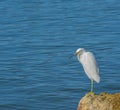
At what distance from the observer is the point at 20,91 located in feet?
56.4

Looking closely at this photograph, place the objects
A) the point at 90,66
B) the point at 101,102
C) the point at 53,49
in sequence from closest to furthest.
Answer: the point at 101,102 → the point at 90,66 → the point at 53,49

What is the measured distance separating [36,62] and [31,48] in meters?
1.50

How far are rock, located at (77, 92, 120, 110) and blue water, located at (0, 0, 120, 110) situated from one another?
5.49 metres

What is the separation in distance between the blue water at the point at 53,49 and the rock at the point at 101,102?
549 cm

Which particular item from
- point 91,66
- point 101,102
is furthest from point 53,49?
point 101,102

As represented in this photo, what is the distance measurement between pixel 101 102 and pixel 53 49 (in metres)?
11.2

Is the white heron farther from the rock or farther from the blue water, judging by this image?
the blue water

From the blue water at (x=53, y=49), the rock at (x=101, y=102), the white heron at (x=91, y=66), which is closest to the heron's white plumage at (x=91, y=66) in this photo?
the white heron at (x=91, y=66)

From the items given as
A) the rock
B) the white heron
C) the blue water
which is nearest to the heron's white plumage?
the white heron

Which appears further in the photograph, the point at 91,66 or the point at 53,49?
the point at 53,49

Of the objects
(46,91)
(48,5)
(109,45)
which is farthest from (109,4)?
(46,91)

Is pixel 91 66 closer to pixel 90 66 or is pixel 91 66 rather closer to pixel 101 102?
pixel 90 66

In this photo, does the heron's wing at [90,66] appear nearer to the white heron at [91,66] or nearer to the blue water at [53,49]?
the white heron at [91,66]

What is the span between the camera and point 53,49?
20891 millimetres
